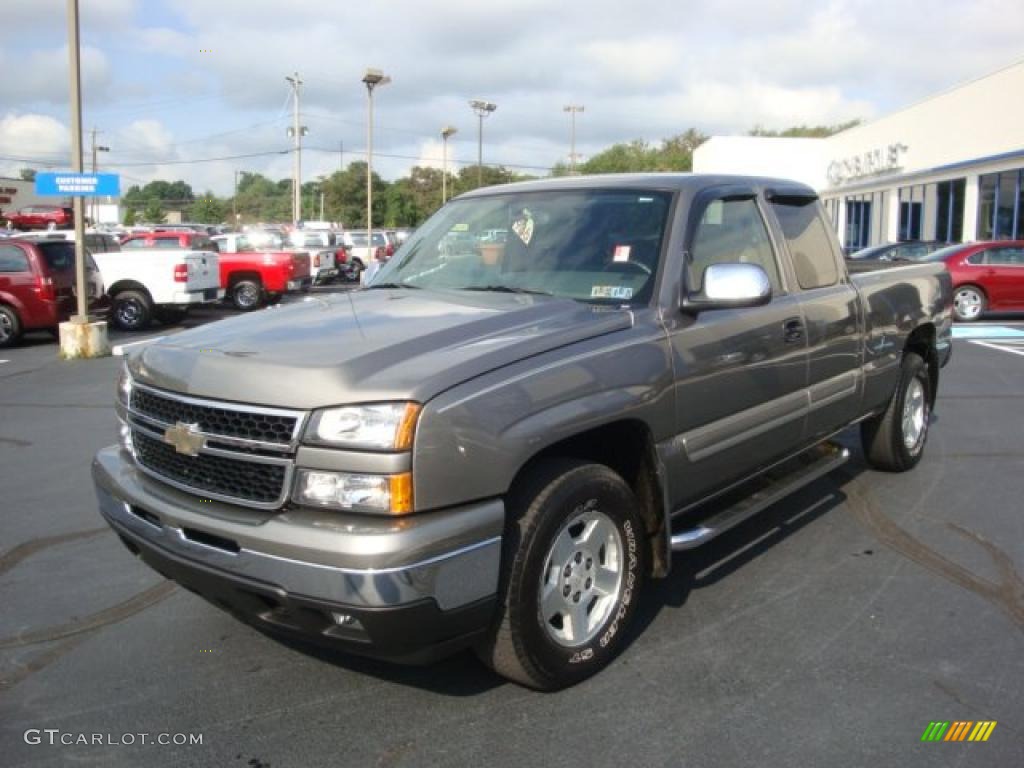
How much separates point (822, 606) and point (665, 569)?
0.90 meters

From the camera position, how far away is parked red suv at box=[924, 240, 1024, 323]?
55.6 ft

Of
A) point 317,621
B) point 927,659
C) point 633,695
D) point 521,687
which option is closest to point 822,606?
point 927,659

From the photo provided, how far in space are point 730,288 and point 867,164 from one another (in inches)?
1373

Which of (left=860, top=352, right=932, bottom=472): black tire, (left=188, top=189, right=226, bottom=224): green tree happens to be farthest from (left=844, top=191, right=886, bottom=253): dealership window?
(left=188, top=189, right=226, bottom=224): green tree

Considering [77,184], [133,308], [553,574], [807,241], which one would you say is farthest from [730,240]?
[133,308]

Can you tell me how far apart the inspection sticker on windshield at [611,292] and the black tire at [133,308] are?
15099 mm

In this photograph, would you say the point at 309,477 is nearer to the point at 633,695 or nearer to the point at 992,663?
the point at 633,695

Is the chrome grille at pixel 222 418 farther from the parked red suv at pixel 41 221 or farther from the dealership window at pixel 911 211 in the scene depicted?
the parked red suv at pixel 41 221

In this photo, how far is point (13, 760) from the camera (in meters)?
2.98

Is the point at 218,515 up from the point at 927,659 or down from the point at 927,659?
up

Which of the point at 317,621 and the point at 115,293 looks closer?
the point at 317,621

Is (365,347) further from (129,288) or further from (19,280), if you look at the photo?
(129,288)

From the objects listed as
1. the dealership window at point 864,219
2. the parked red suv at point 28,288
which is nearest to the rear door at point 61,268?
the parked red suv at point 28,288

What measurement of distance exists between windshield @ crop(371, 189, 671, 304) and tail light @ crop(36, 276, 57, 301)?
11.8 metres
